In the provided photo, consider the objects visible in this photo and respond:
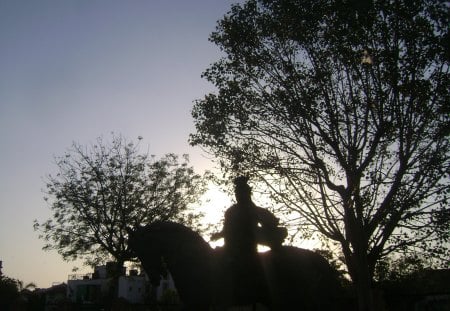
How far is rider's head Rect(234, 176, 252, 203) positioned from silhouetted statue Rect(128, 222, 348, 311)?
1.14 m

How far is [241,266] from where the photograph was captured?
321 inches

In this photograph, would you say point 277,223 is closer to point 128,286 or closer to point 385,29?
point 385,29

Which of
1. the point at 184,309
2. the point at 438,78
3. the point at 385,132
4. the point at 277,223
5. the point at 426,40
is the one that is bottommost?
the point at 184,309

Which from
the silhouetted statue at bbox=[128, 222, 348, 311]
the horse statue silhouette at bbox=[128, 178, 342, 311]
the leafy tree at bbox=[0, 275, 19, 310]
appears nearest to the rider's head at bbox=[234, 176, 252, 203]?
the horse statue silhouette at bbox=[128, 178, 342, 311]

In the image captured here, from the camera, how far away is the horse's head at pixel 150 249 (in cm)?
894

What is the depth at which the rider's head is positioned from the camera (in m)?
8.09

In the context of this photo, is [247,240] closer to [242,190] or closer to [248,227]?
[248,227]

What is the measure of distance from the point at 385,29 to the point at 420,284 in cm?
1337

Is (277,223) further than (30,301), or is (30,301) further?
(30,301)

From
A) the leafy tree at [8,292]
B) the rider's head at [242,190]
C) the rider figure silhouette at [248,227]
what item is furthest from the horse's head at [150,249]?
the leafy tree at [8,292]

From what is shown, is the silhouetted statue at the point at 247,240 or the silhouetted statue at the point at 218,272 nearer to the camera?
the silhouetted statue at the point at 247,240

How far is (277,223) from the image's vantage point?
820cm

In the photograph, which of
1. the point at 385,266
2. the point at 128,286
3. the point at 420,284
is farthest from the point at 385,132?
the point at 128,286

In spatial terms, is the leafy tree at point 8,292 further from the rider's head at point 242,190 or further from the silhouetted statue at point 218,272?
the rider's head at point 242,190
